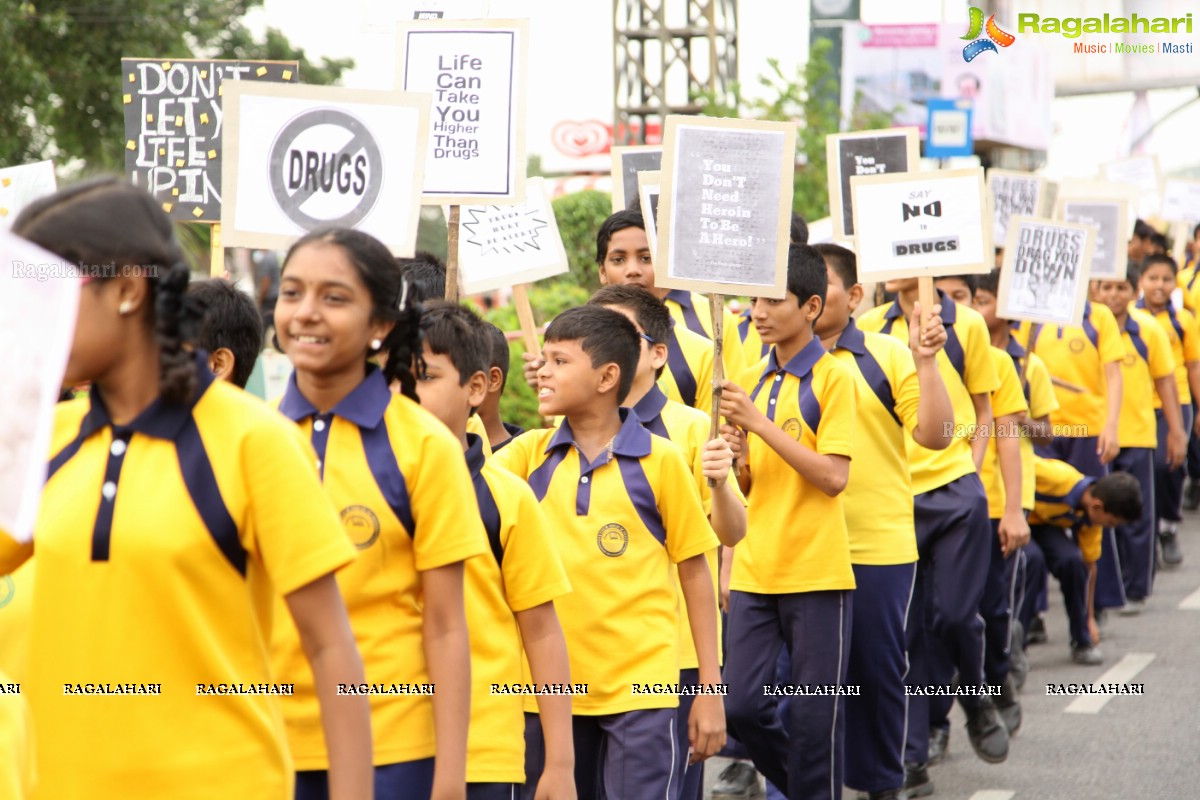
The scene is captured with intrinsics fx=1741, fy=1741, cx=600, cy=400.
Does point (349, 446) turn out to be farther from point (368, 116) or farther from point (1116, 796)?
point (1116, 796)

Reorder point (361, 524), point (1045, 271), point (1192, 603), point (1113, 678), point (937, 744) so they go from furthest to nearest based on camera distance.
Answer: point (1192, 603) → point (1113, 678) → point (1045, 271) → point (937, 744) → point (361, 524)

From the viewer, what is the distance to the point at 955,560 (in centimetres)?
702

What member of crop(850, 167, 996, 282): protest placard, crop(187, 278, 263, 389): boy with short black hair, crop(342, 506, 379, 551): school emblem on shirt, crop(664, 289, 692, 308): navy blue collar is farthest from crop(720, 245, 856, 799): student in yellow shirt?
crop(342, 506, 379, 551): school emblem on shirt

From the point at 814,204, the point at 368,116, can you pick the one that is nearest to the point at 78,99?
the point at 814,204

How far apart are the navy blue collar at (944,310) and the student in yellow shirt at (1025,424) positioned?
960mm

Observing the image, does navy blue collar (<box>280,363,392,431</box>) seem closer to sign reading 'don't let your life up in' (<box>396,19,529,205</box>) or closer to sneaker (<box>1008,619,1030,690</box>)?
sign reading 'don't let your life up in' (<box>396,19,529,205</box>)

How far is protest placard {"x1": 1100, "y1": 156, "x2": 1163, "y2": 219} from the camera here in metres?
15.7

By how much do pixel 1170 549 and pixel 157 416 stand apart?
11109 mm

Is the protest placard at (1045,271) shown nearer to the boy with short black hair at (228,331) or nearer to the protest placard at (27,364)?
the boy with short black hair at (228,331)

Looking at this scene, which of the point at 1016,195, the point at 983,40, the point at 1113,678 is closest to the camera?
the point at 1113,678

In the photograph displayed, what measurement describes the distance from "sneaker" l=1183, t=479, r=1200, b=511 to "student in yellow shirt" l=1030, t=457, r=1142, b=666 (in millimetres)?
6502

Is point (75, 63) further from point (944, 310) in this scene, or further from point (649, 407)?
point (649, 407)

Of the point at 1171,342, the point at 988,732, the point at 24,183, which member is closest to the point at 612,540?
the point at 24,183

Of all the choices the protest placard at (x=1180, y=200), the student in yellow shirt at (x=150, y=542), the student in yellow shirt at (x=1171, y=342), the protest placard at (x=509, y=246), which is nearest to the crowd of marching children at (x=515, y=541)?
the student in yellow shirt at (x=150, y=542)
